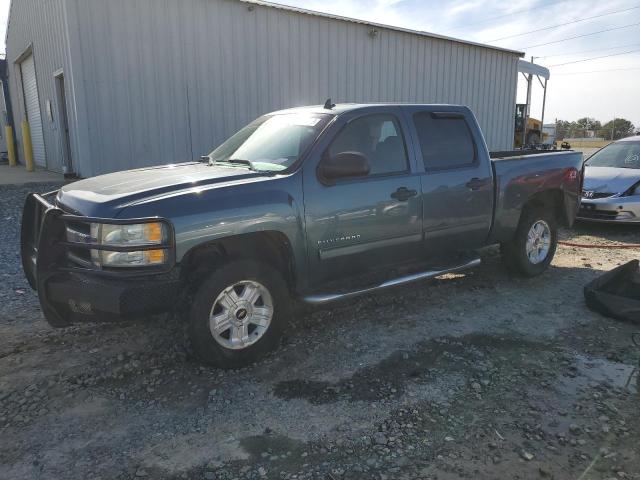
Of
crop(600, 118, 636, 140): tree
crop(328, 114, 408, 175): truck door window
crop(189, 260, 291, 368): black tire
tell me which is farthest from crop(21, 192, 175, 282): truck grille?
crop(600, 118, 636, 140): tree

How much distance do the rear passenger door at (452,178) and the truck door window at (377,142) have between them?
0.20m

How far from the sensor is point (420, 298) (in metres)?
5.17

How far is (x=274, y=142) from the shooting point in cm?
433

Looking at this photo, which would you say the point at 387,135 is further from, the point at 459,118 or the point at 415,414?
the point at 415,414

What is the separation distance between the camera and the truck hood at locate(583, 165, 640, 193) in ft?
27.6

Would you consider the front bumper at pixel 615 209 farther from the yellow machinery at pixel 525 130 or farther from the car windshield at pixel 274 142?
the yellow machinery at pixel 525 130

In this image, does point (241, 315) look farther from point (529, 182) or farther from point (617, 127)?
point (617, 127)

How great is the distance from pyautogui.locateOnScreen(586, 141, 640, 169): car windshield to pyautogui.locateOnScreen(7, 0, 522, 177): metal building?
631cm

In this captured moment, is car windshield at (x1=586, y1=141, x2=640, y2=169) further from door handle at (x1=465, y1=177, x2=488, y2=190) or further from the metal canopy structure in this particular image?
the metal canopy structure

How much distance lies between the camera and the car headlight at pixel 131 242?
317 centimetres

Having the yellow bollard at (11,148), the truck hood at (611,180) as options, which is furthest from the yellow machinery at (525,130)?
the yellow bollard at (11,148)

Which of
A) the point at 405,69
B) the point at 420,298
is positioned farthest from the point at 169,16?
the point at 420,298

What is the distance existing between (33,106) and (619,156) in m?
16.7

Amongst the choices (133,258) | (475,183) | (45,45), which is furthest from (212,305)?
(45,45)
